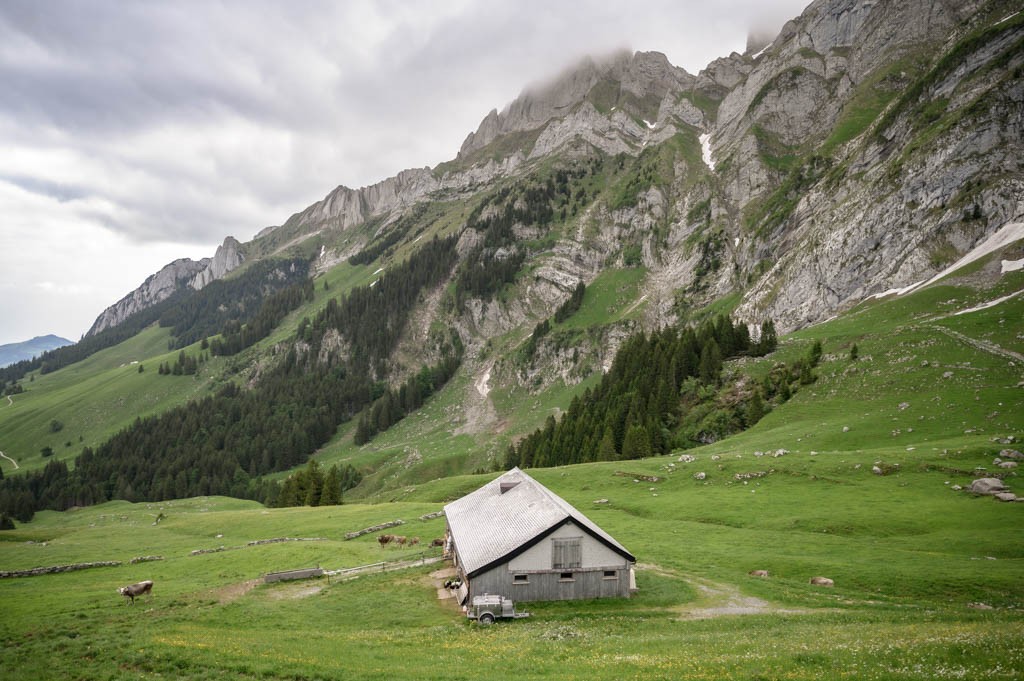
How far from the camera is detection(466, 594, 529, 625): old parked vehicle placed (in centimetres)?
2566

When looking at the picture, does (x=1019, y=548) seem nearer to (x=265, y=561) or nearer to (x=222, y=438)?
(x=265, y=561)

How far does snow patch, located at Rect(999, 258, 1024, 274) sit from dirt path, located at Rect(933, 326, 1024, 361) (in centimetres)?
1965

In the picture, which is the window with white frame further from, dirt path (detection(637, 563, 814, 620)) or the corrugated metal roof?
dirt path (detection(637, 563, 814, 620))

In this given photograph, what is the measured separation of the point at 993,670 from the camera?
519 inches

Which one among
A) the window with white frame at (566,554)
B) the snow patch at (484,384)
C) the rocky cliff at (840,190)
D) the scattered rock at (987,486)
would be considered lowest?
the window with white frame at (566,554)

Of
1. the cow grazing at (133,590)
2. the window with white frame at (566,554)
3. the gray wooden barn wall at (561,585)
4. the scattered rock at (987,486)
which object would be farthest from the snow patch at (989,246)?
the cow grazing at (133,590)

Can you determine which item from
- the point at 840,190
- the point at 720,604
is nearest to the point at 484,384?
A: the point at 840,190

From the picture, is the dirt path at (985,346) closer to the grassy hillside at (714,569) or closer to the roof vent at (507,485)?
the grassy hillside at (714,569)

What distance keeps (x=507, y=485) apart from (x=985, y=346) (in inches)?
2496

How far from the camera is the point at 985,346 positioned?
61.8 m

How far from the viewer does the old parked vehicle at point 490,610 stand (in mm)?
25656

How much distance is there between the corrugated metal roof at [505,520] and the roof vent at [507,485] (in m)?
0.10

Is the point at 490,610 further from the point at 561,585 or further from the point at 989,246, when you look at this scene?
the point at 989,246

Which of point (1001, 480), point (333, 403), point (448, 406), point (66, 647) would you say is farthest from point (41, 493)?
point (1001, 480)
